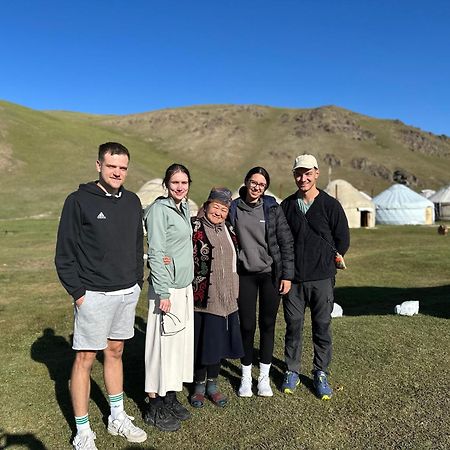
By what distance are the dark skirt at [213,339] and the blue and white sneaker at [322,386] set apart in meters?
0.76

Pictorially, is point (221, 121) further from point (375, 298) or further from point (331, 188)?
point (375, 298)

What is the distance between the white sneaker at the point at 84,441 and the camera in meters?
3.03

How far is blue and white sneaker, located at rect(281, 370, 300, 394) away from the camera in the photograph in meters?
3.96

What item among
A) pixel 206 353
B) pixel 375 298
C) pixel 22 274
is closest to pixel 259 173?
pixel 206 353

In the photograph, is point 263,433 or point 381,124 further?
point 381,124

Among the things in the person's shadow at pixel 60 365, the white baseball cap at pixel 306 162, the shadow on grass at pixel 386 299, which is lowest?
the shadow on grass at pixel 386 299

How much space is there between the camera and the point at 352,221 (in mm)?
30609

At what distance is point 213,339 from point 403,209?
109ft

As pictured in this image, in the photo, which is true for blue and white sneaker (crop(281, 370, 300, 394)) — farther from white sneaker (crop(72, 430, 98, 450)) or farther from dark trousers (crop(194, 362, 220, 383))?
white sneaker (crop(72, 430, 98, 450))

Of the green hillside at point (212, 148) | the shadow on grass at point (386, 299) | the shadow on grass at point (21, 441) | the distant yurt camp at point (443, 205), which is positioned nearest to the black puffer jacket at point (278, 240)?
the shadow on grass at point (21, 441)

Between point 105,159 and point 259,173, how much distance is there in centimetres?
136

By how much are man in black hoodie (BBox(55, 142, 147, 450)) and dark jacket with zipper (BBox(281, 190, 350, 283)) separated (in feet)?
5.07

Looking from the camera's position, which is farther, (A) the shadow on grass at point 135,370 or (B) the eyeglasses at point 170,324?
(A) the shadow on grass at point 135,370

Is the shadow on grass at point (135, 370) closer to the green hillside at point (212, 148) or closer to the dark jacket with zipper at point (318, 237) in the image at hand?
the dark jacket with zipper at point (318, 237)
